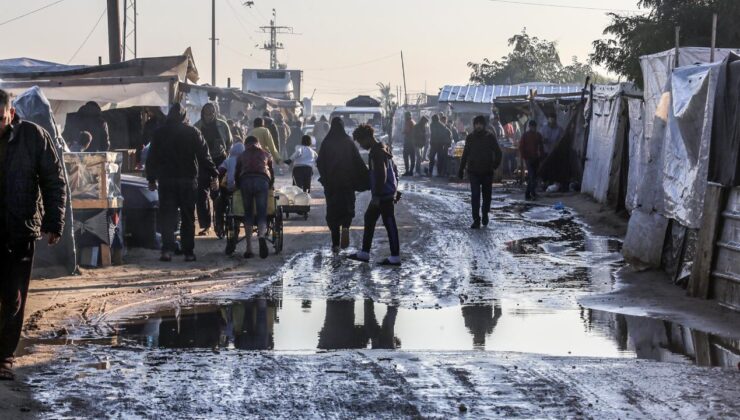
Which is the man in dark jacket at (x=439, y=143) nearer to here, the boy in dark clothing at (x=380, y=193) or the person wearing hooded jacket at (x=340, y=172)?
the person wearing hooded jacket at (x=340, y=172)

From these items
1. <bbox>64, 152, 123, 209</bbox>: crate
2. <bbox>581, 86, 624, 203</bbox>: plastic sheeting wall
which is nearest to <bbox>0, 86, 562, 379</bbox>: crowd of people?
<bbox>64, 152, 123, 209</bbox>: crate

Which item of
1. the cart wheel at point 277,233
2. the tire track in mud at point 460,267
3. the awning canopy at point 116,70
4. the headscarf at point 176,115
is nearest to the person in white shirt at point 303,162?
the tire track in mud at point 460,267

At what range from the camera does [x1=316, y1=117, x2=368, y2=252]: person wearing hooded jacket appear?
15617 millimetres

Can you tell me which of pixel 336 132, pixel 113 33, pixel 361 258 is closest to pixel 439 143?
pixel 113 33

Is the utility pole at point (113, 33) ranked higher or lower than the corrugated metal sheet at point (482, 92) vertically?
higher

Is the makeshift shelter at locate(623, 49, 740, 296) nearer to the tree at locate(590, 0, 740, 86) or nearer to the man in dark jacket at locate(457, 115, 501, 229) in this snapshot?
the man in dark jacket at locate(457, 115, 501, 229)

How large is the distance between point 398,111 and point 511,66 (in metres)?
10.3

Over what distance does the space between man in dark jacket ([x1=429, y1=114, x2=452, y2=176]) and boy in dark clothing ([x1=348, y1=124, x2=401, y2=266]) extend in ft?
66.5

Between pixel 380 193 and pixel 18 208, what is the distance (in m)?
7.45

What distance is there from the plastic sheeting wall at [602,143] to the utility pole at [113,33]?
1015 cm

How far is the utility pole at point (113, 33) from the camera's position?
79.3 ft

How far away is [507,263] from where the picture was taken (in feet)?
49.0

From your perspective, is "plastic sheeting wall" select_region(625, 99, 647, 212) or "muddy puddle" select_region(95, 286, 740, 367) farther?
"plastic sheeting wall" select_region(625, 99, 647, 212)

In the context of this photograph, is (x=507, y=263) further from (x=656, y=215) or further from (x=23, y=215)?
(x=23, y=215)
